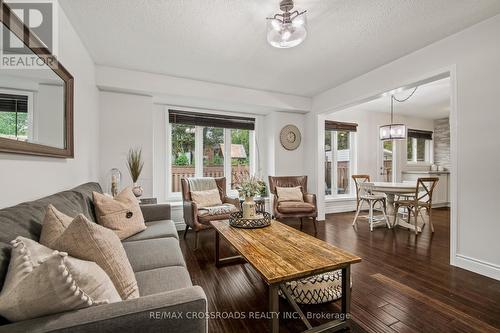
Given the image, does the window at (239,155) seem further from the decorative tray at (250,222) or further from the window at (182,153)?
the decorative tray at (250,222)

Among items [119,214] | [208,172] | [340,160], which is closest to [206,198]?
[208,172]

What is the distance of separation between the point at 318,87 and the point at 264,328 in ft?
11.8

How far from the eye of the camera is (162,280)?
1.22 m

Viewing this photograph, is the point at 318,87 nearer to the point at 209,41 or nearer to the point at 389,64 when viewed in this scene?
the point at 389,64

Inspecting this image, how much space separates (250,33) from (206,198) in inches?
87.8

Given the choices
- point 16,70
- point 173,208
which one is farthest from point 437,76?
point 173,208

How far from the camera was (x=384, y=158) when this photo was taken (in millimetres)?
5559

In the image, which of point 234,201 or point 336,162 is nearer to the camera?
point 234,201

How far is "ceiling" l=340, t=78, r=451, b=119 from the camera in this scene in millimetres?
3920

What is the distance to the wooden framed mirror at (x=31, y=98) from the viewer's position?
118 cm

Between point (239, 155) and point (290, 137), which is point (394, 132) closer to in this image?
point (290, 137)

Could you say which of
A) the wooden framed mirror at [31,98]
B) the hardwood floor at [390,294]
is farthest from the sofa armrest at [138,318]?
the wooden framed mirror at [31,98]

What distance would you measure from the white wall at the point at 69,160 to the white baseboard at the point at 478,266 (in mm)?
3712

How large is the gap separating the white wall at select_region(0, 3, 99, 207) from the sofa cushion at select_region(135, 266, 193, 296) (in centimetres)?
85
